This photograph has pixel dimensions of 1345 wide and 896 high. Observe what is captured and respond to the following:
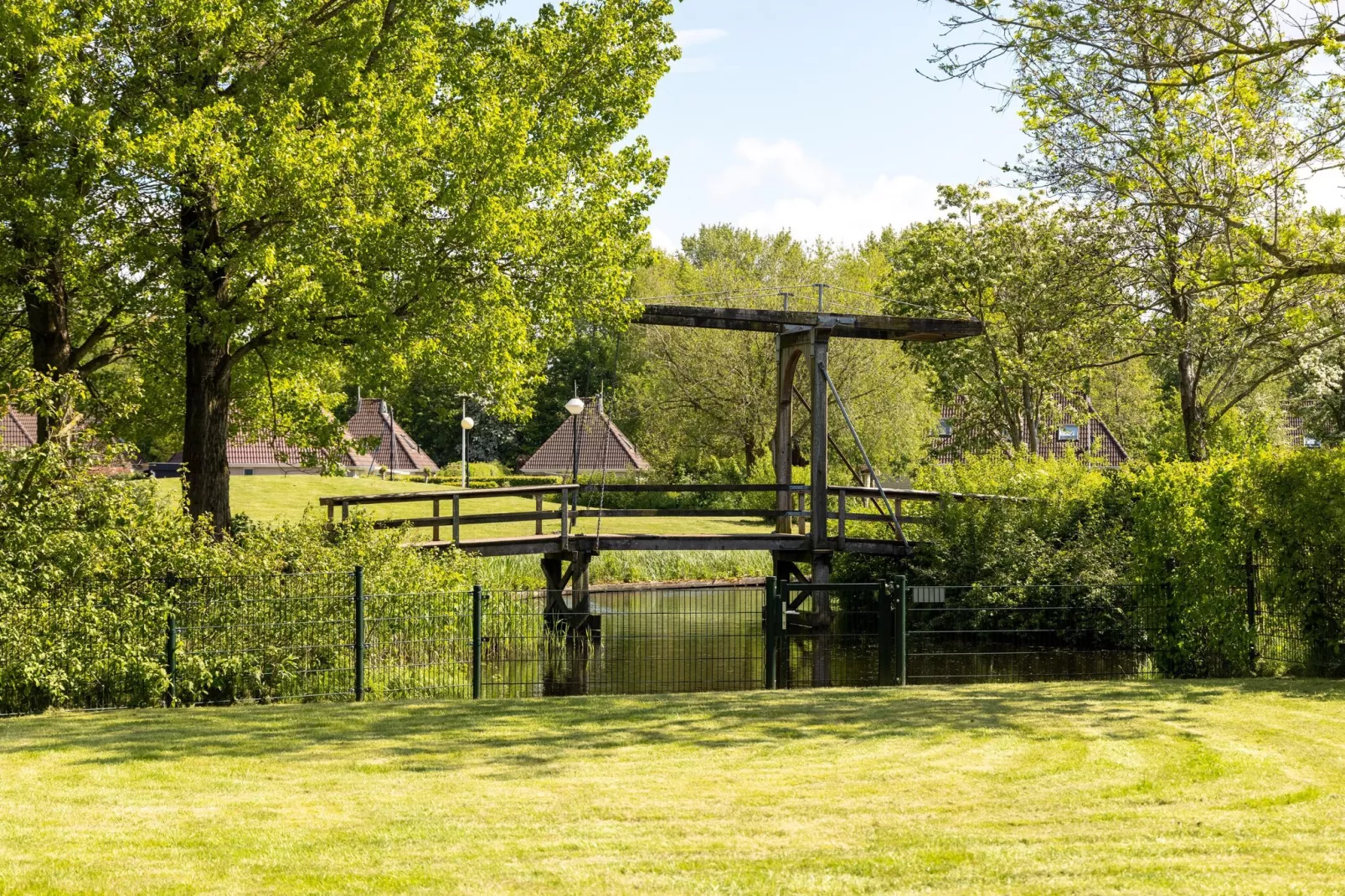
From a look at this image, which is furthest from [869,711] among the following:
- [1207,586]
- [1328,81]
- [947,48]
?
[1328,81]

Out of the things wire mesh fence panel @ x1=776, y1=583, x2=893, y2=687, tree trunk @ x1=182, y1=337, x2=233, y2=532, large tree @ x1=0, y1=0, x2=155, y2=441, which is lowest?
wire mesh fence panel @ x1=776, y1=583, x2=893, y2=687

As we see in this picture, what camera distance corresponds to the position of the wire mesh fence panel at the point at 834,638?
16859 millimetres

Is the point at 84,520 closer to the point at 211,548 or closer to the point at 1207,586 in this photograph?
the point at 211,548

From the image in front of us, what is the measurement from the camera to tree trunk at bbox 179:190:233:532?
17188 mm

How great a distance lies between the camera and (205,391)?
18.3 m

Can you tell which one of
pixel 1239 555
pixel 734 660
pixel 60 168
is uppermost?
pixel 60 168

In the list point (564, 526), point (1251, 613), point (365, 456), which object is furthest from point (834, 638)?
point (365, 456)

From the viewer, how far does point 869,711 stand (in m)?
12.5

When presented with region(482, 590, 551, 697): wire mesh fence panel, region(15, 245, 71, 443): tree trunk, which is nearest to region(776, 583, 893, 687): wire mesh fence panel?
region(482, 590, 551, 697): wire mesh fence panel

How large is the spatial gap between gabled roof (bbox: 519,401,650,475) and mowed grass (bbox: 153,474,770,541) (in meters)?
6.91

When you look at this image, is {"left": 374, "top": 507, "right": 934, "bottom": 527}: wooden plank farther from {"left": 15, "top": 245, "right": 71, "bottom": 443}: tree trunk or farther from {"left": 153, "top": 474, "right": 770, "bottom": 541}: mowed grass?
{"left": 153, "top": 474, "right": 770, "bottom": 541}: mowed grass

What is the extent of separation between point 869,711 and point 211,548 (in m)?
7.76

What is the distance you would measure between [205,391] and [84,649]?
5.71m

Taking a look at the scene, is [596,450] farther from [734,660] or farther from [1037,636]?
[734,660]
